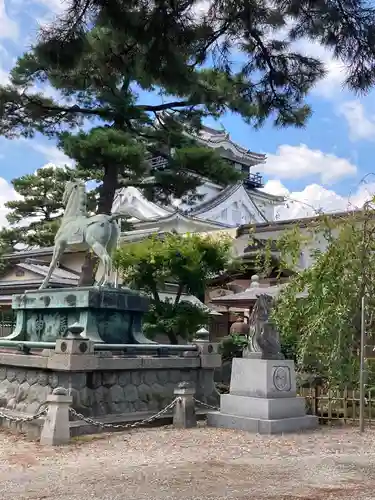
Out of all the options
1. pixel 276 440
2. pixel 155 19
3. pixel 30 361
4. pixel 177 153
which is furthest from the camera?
pixel 177 153

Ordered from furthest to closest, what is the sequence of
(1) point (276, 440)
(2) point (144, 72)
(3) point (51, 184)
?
(3) point (51, 184), (1) point (276, 440), (2) point (144, 72)

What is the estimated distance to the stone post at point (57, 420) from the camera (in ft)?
27.9

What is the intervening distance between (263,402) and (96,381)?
2.67 meters

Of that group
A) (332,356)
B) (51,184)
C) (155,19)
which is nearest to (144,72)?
(155,19)

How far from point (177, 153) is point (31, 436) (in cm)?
1043

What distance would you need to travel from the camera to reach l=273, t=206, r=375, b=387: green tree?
11.0m

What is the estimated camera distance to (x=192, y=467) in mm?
7035

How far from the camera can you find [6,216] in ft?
94.2

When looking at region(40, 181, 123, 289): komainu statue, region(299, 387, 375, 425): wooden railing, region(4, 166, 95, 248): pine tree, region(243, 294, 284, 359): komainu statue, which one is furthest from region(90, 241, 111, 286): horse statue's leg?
region(4, 166, 95, 248): pine tree

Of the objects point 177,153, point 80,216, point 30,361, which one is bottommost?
point 30,361

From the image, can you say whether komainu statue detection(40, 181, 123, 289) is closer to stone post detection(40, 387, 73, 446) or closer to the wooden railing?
stone post detection(40, 387, 73, 446)

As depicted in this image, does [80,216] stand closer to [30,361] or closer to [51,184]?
[30,361]

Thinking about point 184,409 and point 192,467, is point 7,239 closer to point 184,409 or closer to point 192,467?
point 184,409

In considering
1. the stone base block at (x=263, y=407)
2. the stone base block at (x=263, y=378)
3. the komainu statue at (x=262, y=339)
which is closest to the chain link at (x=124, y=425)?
the stone base block at (x=263, y=407)
